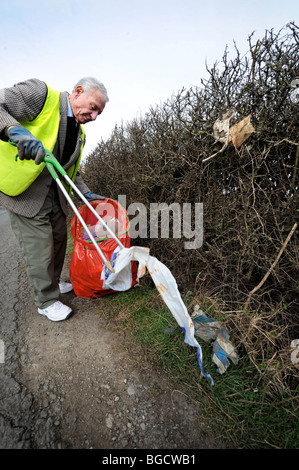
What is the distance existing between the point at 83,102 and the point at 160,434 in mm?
2398

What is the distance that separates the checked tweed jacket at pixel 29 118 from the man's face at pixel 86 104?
9 cm

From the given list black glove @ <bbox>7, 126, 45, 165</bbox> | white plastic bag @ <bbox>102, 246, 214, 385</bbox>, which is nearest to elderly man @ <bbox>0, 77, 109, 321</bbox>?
black glove @ <bbox>7, 126, 45, 165</bbox>

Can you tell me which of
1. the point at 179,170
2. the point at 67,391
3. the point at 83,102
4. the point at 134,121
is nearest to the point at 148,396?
the point at 67,391

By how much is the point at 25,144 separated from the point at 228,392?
206 centimetres

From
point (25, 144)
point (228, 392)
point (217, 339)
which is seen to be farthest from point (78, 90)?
point (228, 392)

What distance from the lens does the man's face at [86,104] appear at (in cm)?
185

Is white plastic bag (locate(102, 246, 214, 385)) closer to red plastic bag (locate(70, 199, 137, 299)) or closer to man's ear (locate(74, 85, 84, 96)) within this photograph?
red plastic bag (locate(70, 199, 137, 299))

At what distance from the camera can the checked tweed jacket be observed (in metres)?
1.64

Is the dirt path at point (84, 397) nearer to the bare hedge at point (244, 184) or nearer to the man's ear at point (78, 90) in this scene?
the bare hedge at point (244, 184)

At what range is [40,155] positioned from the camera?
1.55 metres

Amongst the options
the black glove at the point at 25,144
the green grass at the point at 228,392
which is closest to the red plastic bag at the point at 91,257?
the green grass at the point at 228,392

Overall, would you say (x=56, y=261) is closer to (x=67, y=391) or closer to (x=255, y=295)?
(x=67, y=391)

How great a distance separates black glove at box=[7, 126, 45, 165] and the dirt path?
1.43 m

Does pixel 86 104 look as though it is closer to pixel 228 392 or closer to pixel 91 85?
pixel 91 85
